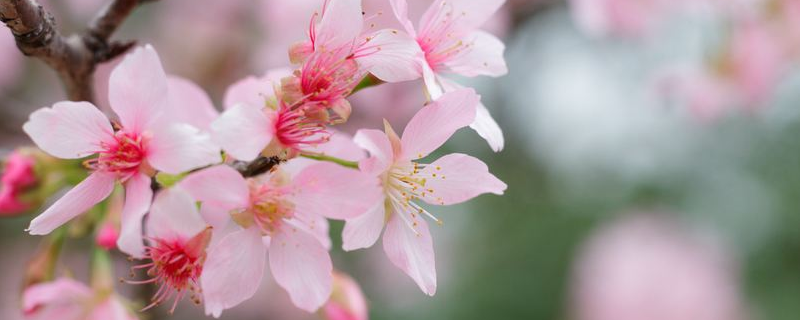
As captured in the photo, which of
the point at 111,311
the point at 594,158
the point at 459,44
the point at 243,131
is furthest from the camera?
the point at 594,158

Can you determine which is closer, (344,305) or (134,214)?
(134,214)

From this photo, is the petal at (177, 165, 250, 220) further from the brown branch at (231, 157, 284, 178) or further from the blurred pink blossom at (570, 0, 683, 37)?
the blurred pink blossom at (570, 0, 683, 37)

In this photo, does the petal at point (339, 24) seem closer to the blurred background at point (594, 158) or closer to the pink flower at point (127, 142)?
the pink flower at point (127, 142)

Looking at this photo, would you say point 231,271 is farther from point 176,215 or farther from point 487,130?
point 487,130

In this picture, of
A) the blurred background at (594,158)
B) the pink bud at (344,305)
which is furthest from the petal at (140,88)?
the blurred background at (594,158)

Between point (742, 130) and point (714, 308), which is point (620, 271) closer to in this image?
point (714, 308)

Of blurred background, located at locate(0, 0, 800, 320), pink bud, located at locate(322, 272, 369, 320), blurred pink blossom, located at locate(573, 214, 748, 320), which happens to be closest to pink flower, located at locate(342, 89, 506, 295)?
pink bud, located at locate(322, 272, 369, 320)

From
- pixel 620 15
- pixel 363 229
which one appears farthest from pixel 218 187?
pixel 620 15
